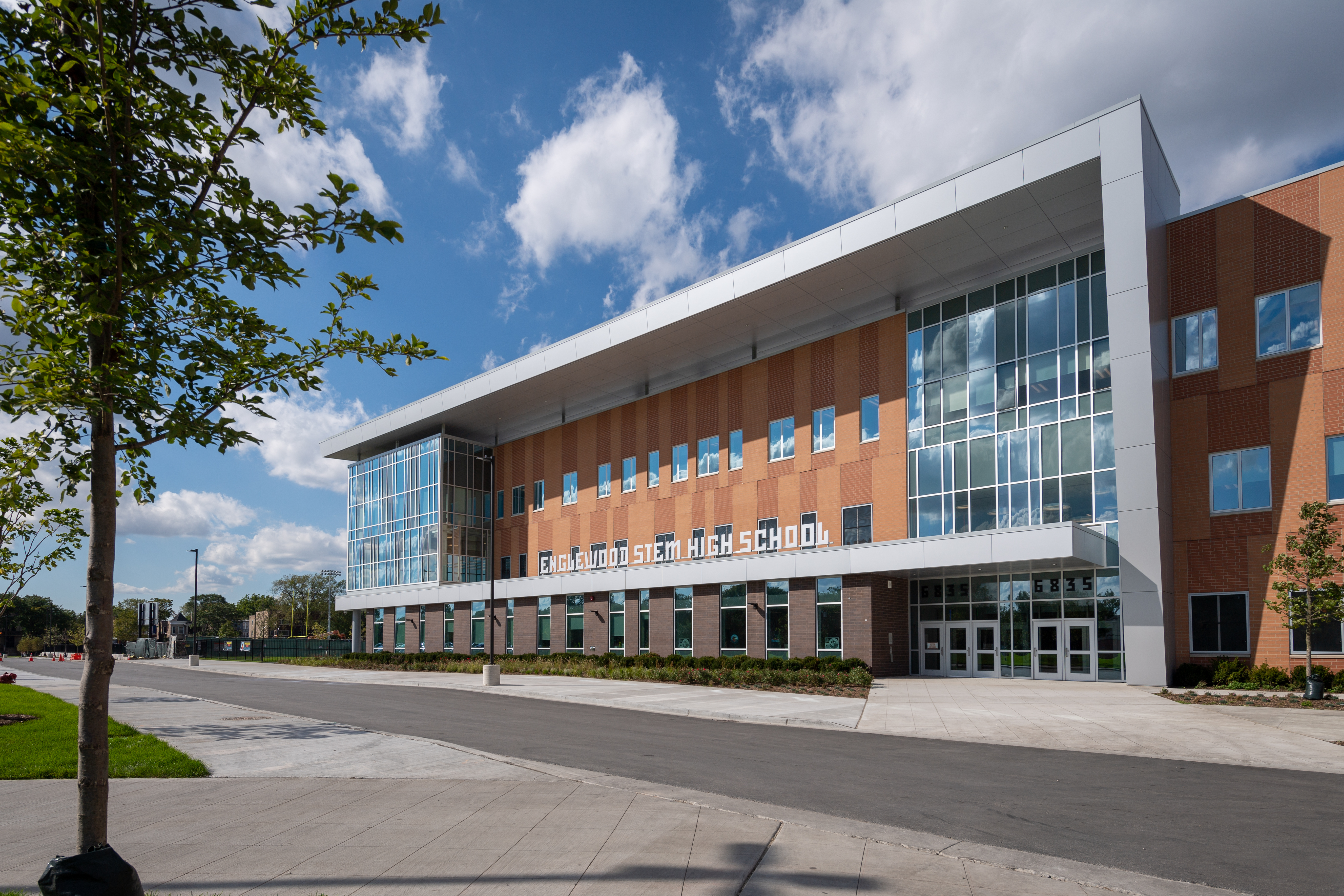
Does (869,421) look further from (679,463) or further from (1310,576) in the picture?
(1310,576)

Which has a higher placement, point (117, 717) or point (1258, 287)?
point (1258, 287)

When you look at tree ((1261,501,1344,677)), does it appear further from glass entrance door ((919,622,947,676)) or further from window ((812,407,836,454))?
window ((812,407,836,454))

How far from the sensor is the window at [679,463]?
43906 millimetres

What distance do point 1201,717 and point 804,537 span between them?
65.8ft

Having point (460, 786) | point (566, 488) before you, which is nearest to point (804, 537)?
point (566, 488)

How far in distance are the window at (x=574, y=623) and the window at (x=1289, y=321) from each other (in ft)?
106

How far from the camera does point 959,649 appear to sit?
32812mm

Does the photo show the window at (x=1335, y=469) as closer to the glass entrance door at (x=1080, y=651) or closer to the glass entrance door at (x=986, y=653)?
the glass entrance door at (x=1080, y=651)

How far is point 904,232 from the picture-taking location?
30.0 metres

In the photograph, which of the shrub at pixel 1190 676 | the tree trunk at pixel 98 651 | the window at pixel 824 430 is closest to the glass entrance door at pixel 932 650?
the shrub at pixel 1190 676

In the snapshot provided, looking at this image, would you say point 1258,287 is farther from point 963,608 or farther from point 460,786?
point 460,786

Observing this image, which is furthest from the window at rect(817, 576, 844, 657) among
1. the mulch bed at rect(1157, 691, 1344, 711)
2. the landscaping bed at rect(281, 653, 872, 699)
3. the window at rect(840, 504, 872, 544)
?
the mulch bed at rect(1157, 691, 1344, 711)

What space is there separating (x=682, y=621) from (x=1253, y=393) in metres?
24.5

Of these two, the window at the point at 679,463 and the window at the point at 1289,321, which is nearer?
the window at the point at 1289,321
